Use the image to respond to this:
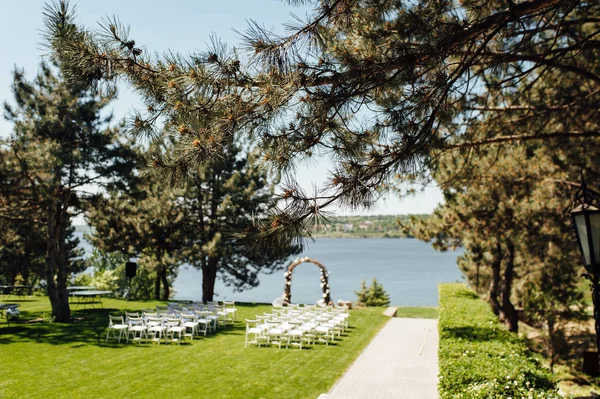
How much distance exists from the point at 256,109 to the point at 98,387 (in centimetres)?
636

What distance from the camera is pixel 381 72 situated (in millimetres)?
4645

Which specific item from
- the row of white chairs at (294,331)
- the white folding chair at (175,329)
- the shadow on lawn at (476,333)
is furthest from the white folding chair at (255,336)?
the shadow on lawn at (476,333)

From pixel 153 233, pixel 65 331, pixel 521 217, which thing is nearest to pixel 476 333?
pixel 521 217

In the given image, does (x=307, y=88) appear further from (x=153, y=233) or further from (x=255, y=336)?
(x=153, y=233)

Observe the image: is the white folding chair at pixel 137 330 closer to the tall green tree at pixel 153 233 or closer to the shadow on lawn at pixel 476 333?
the tall green tree at pixel 153 233

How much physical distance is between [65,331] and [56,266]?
2.47 m

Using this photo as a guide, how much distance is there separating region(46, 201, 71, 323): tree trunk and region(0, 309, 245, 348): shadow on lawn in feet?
1.68

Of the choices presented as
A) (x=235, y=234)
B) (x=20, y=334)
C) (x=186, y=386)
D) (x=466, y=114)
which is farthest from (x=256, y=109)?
(x=20, y=334)

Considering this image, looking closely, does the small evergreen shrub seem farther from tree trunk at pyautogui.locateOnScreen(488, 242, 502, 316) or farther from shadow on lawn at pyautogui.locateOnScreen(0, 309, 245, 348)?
shadow on lawn at pyautogui.locateOnScreen(0, 309, 245, 348)

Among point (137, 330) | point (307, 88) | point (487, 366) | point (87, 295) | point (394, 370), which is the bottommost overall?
point (394, 370)

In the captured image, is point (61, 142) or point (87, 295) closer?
point (61, 142)

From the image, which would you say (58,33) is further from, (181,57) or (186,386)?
(186,386)

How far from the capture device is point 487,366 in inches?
225

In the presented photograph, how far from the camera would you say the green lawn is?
26.8 ft
